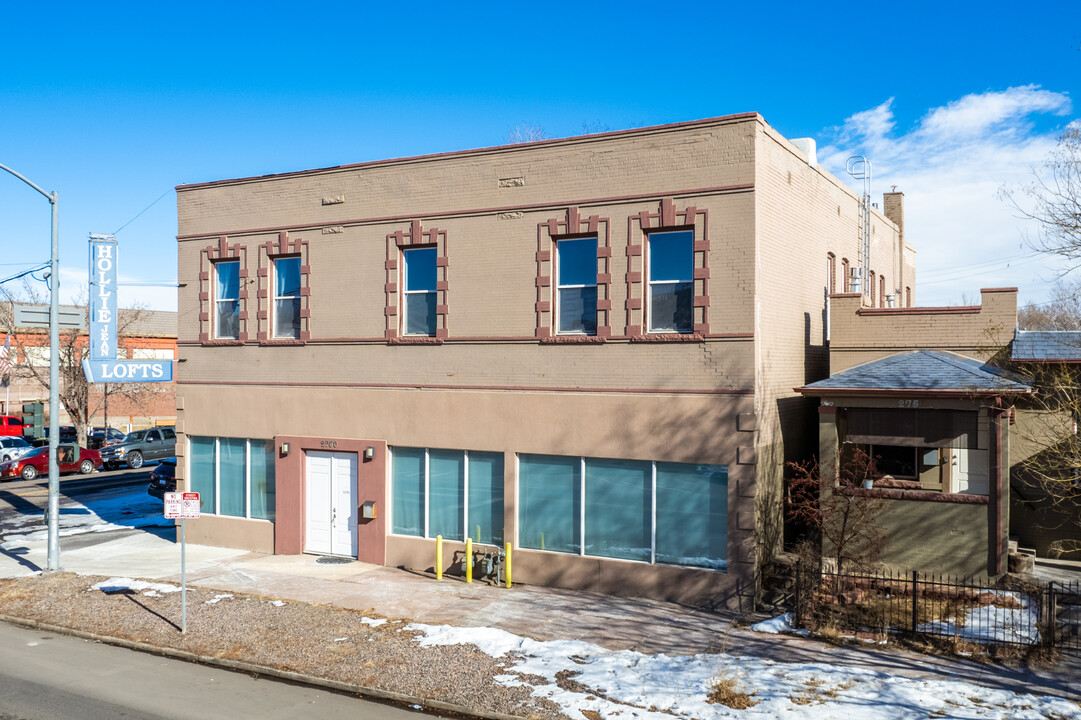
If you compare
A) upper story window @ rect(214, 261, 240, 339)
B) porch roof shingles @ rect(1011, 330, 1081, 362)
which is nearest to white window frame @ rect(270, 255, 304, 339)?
upper story window @ rect(214, 261, 240, 339)

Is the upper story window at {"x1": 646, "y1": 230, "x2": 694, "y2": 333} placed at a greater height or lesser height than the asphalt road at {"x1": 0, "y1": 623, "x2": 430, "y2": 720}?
greater

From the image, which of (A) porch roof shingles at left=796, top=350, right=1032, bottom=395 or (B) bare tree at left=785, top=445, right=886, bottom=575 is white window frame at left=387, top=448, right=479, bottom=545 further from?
(A) porch roof shingles at left=796, top=350, right=1032, bottom=395

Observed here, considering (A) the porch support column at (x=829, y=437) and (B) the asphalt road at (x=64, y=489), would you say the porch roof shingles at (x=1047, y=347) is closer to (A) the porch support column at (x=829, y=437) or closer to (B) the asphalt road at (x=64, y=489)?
(A) the porch support column at (x=829, y=437)

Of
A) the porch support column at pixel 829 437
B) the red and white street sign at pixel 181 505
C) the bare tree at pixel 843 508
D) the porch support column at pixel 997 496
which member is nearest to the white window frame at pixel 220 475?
the red and white street sign at pixel 181 505

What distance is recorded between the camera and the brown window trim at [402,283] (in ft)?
59.3

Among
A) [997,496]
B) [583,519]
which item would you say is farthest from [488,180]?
[997,496]

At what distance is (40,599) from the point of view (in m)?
16.1

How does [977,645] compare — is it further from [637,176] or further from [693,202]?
[637,176]

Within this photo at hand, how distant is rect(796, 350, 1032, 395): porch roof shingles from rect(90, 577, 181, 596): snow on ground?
12923 mm

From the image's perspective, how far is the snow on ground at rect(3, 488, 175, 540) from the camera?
23359mm

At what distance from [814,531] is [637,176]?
804 centimetres

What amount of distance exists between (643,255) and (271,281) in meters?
9.51

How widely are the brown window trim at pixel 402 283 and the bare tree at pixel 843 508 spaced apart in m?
7.81

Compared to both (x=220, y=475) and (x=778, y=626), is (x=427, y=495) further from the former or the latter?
(x=778, y=626)
